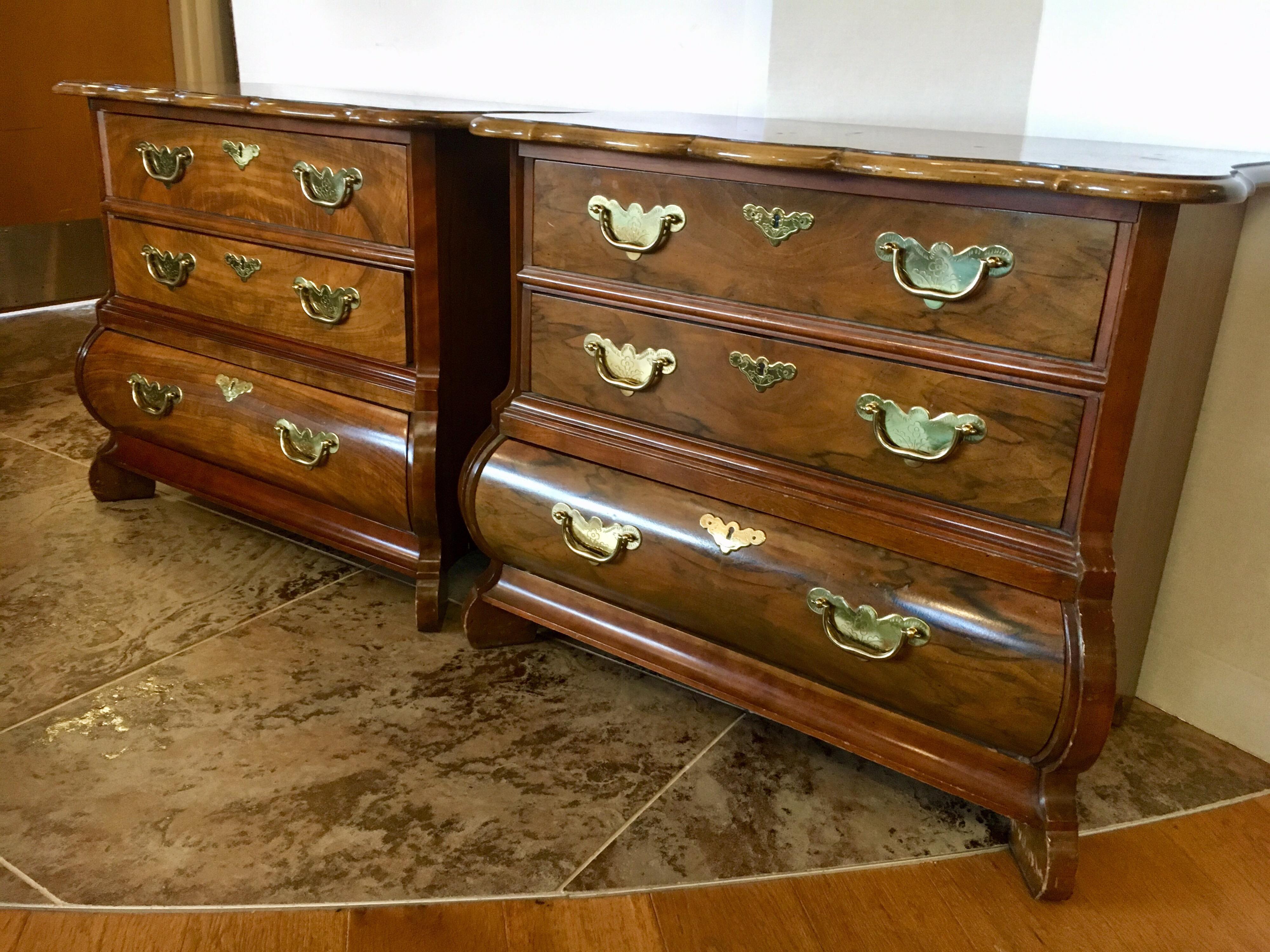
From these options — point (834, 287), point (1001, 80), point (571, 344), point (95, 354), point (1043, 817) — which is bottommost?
point (1043, 817)

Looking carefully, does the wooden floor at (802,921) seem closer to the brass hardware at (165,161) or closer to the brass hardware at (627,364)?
the brass hardware at (627,364)

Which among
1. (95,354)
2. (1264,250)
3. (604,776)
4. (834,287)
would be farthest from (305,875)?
(1264,250)

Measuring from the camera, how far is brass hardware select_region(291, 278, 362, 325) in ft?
5.49

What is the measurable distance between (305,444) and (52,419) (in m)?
Result: 1.29

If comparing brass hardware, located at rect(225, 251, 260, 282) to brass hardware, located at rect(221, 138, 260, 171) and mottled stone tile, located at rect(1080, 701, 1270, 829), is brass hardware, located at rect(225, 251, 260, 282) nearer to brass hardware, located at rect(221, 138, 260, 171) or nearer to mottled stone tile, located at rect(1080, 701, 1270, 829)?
brass hardware, located at rect(221, 138, 260, 171)

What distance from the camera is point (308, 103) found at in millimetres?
1587

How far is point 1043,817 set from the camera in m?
1.20

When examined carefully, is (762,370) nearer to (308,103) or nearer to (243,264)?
(308,103)

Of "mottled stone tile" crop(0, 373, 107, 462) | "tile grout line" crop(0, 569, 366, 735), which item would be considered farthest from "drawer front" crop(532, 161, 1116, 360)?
"mottled stone tile" crop(0, 373, 107, 462)

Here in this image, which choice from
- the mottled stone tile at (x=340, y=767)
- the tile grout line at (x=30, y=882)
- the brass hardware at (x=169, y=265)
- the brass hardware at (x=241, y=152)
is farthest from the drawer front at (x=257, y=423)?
the tile grout line at (x=30, y=882)

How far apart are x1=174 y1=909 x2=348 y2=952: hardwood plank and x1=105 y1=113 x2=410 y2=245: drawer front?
935 mm

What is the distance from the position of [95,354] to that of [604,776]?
135 cm

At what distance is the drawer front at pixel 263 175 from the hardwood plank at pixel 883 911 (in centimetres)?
107

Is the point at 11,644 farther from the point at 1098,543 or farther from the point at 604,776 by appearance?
the point at 1098,543
